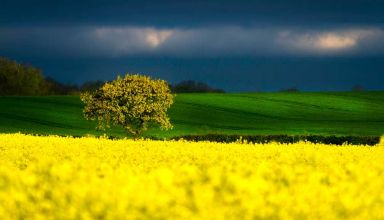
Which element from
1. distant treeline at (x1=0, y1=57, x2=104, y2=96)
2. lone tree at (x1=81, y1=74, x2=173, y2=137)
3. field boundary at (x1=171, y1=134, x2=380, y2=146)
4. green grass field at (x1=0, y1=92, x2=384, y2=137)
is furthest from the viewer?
distant treeline at (x1=0, y1=57, x2=104, y2=96)

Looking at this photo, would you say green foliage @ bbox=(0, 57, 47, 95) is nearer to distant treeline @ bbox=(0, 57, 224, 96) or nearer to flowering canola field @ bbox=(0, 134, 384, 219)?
distant treeline @ bbox=(0, 57, 224, 96)

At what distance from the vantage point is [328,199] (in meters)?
6.70

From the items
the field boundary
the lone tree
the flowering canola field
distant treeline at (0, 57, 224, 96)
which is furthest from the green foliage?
the flowering canola field

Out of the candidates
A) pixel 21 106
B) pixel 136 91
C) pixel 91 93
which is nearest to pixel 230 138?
pixel 136 91

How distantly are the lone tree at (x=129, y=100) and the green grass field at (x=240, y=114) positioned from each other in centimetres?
1122

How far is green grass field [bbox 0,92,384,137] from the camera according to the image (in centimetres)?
5800

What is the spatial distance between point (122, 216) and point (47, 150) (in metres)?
7.86

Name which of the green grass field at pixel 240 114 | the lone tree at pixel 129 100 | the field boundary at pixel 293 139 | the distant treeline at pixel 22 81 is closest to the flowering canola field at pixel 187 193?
the field boundary at pixel 293 139

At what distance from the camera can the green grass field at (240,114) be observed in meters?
58.0

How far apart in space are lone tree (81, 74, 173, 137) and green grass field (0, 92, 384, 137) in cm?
1122

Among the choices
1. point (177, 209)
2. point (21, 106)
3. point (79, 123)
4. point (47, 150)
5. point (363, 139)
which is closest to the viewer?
point (177, 209)

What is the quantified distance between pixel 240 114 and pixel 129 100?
31.9 metres

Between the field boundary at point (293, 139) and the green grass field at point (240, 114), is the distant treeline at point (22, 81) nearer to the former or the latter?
the green grass field at point (240, 114)

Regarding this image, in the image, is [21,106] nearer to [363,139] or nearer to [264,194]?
[363,139]
